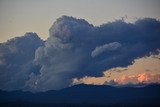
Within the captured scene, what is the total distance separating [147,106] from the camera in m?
128

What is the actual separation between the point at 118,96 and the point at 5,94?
63.9 metres

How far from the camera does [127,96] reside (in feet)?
646

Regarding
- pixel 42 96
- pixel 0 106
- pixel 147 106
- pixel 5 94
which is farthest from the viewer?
pixel 42 96

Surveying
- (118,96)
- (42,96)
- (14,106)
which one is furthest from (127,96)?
(14,106)

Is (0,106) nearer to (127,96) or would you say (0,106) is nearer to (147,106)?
(147,106)

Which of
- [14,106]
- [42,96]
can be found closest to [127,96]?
[42,96]

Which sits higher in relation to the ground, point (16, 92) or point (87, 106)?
point (16, 92)

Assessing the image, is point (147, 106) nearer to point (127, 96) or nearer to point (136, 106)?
point (136, 106)

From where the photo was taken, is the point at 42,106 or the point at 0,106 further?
the point at 42,106

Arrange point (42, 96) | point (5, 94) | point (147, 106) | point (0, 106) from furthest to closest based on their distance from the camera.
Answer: point (42, 96), point (5, 94), point (147, 106), point (0, 106)

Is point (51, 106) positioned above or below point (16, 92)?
below

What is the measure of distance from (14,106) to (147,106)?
48.4m

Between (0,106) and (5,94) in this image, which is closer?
(0,106)

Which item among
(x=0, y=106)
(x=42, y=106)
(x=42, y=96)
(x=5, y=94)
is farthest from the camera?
(x=42, y=96)
